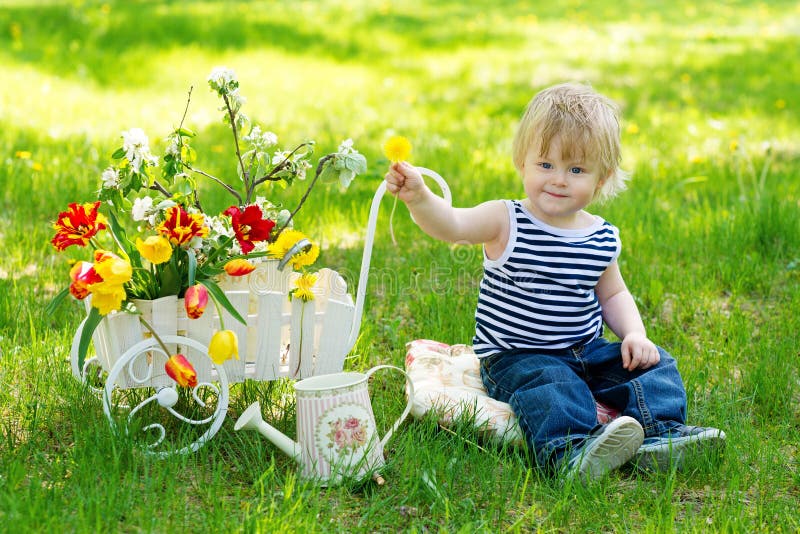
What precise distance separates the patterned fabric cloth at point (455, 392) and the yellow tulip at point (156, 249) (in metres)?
0.74

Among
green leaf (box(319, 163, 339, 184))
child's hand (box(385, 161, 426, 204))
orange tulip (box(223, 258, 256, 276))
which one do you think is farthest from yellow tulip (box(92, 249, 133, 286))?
child's hand (box(385, 161, 426, 204))

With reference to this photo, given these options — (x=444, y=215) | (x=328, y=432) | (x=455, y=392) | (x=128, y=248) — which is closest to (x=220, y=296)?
(x=128, y=248)

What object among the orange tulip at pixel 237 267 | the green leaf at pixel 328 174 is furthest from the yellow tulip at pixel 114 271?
the green leaf at pixel 328 174

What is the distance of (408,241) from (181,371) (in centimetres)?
178

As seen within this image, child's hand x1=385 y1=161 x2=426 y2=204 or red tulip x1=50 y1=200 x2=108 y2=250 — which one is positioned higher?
Answer: child's hand x1=385 y1=161 x2=426 y2=204

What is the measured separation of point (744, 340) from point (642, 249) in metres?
0.72

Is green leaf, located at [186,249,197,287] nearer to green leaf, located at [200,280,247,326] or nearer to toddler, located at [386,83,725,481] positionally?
green leaf, located at [200,280,247,326]

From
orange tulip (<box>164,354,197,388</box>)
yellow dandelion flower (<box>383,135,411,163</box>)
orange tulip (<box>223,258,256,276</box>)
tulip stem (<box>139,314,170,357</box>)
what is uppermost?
yellow dandelion flower (<box>383,135,411,163</box>)

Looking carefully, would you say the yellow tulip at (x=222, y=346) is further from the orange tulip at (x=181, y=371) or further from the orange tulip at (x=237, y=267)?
the orange tulip at (x=237, y=267)

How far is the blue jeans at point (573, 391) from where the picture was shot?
7.16ft

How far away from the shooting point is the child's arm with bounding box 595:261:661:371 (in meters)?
2.37

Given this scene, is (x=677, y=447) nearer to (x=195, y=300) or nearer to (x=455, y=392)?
(x=455, y=392)

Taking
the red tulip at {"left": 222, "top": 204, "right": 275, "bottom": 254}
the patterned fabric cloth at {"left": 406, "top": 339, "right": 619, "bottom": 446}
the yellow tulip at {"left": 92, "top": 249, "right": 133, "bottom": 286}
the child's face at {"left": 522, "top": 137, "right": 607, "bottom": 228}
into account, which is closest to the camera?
the yellow tulip at {"left": 92, "top": 249, "right": 133, "bottom": 286}

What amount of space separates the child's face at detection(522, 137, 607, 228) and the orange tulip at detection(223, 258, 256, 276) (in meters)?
0.84
